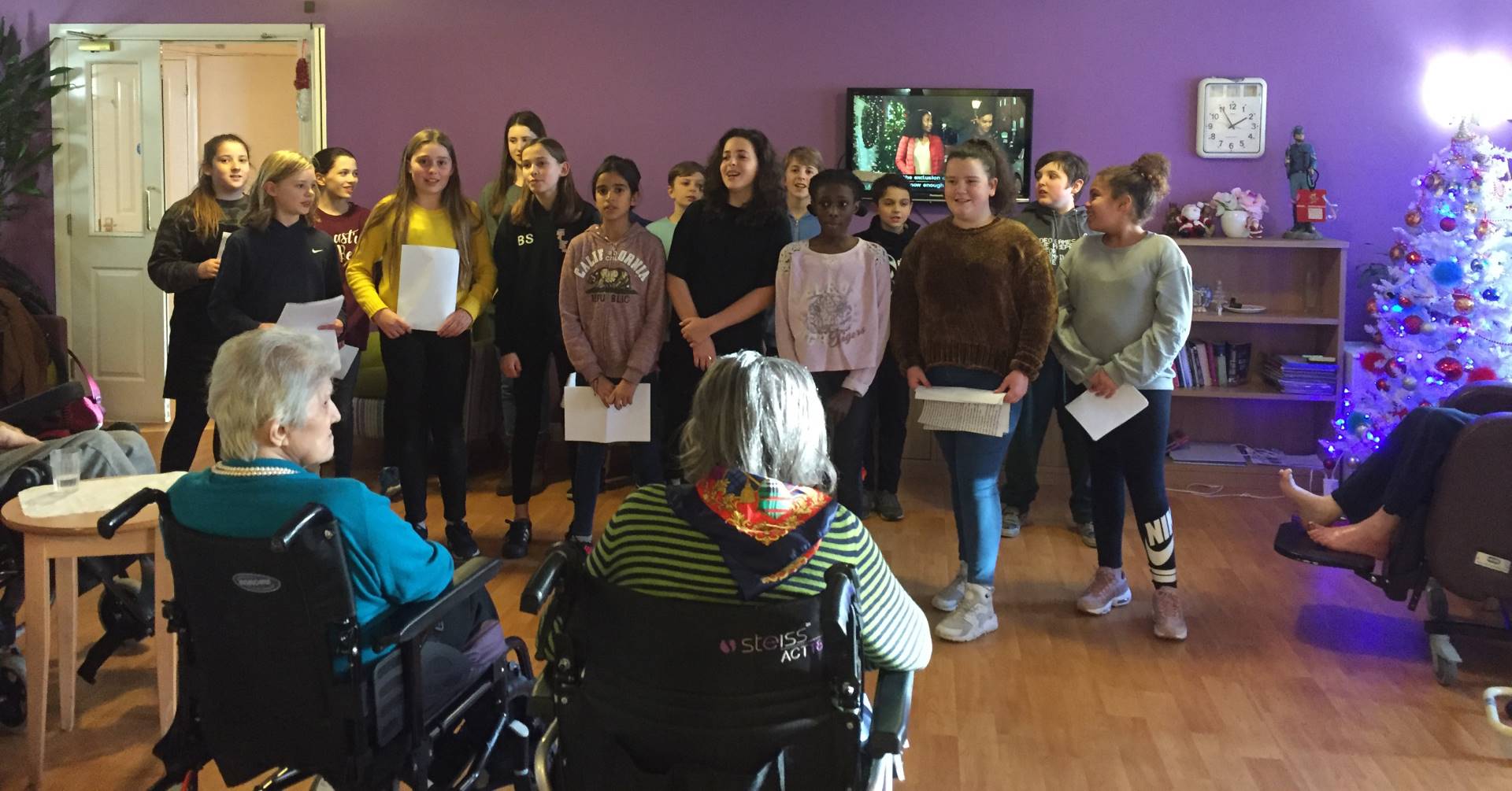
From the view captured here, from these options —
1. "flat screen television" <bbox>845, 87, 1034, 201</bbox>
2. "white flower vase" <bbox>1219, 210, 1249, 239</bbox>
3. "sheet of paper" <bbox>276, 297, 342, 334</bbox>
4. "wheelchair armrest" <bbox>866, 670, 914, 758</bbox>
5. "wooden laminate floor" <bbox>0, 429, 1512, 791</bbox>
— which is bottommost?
"wooden laminate floor" <bbox>0, 429, 1512, 791</bbox>

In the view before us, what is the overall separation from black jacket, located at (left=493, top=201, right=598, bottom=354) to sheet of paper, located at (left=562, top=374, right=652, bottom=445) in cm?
58

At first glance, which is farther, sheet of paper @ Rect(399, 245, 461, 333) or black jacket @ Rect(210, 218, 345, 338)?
sheet of paper @ Rect(399, 245, 461, 333)

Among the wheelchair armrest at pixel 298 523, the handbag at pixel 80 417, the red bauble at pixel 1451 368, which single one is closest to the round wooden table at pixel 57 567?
the wheelchair armrest at pixel 298 523

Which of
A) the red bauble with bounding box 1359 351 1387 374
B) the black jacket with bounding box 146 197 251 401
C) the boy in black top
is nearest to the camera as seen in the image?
the black jacket with bounding box 146 197 251 401

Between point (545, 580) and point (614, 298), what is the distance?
7.95 feet

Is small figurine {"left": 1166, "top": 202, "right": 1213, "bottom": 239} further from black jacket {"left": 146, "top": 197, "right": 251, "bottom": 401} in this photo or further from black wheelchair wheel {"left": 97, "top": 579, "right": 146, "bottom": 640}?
black wheelchair wheel {"left": 97, "top": 579, "right": 146, "bottom": 640}

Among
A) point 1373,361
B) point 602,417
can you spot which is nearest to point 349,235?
point 602,417

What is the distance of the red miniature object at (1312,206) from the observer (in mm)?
5652

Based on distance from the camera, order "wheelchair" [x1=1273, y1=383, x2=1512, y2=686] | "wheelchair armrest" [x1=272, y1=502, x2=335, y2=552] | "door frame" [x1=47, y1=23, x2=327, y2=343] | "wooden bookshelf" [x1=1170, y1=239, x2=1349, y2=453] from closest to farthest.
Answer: "wheelchair armrest" [x1=272, y1=502, x2=335, y2=552] < "wheelchair" [x1=1273, y1=383, x2=1512, y2=686] < "wooden bookshelf" [x1=1170, y1=239, x2=1349, y2=453] < "door frame" [x1=47, y1=23, x2=327, y2=343]

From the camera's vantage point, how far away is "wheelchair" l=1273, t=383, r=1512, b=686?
312cm

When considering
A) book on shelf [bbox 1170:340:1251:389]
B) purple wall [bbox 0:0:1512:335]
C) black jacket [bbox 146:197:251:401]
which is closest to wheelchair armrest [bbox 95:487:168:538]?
black jacket [bbox 146:197:251:401]

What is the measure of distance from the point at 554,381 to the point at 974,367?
10.0 feet

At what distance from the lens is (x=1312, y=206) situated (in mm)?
5656

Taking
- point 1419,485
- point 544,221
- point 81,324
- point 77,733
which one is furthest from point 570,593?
point 81,324
